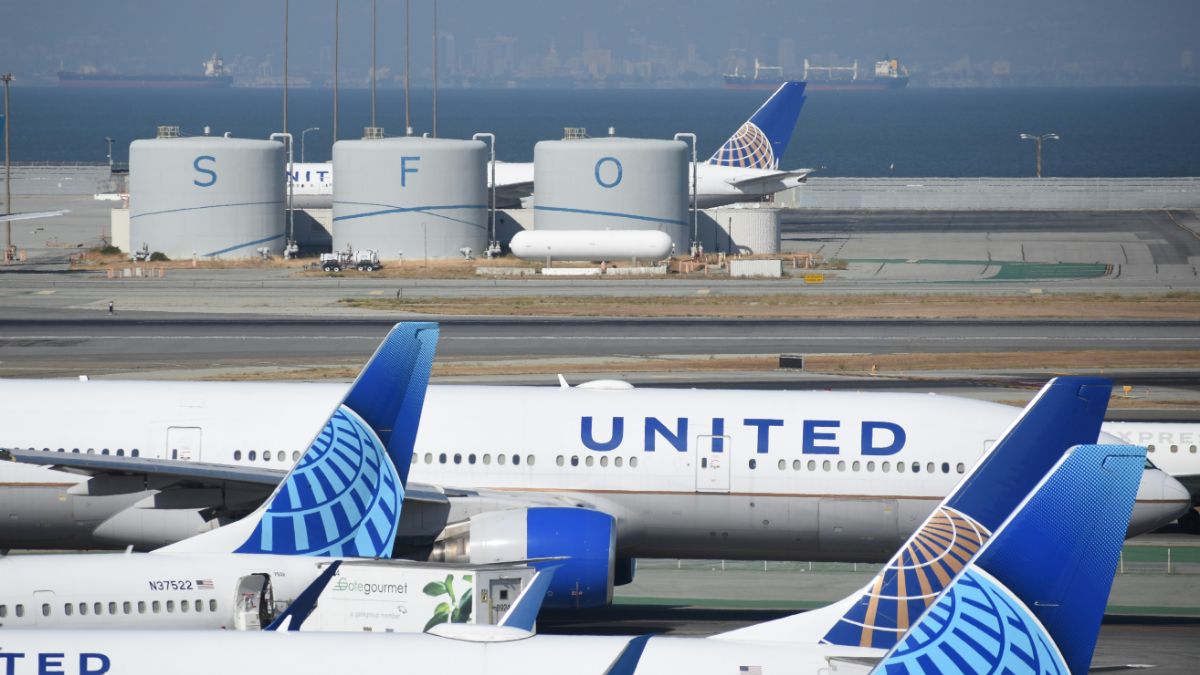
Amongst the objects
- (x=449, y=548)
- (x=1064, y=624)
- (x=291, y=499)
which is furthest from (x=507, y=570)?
(x=1064, y=624)

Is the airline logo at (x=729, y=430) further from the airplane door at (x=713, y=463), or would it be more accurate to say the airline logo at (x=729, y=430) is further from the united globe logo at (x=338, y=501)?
the united globe logo at (x=338, y=501)

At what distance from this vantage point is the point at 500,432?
3225cm

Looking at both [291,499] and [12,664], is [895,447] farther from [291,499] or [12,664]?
[12,664]

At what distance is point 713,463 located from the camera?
105ft

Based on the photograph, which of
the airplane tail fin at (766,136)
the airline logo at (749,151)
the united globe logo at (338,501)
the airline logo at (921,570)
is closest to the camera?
the airline logo at (921,570)

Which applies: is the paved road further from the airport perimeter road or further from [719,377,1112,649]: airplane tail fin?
[719,377,1112,649]: airplane tail fin

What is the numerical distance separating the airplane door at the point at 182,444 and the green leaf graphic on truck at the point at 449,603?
9.98 m

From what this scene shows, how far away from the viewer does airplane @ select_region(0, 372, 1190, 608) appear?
3142 cm

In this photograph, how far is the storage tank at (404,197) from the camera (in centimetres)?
10394

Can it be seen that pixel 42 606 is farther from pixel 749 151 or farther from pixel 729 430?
pixel 749 151

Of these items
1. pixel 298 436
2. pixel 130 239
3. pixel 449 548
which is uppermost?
pixel 130 239

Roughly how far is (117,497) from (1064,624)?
20787 millimetres

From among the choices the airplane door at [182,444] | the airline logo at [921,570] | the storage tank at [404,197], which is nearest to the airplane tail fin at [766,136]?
the storage tank at [404,197]

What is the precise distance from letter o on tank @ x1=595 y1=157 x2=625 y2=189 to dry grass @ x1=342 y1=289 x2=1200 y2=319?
68.6 feet
